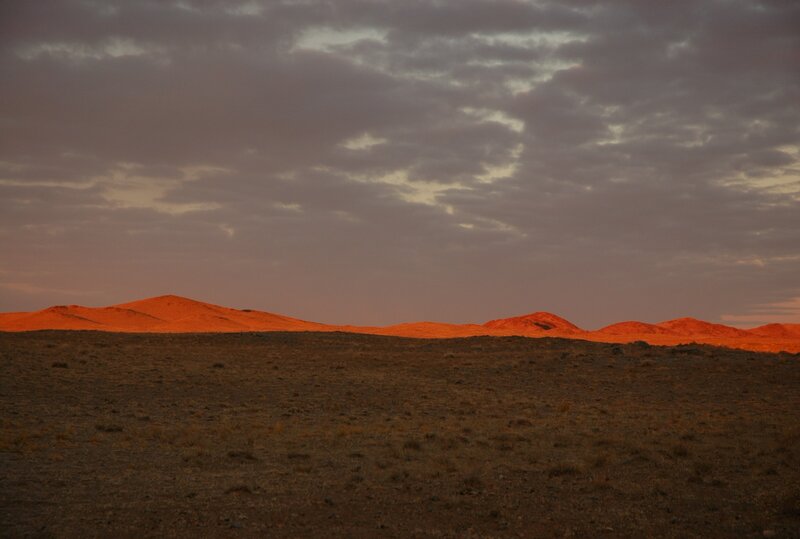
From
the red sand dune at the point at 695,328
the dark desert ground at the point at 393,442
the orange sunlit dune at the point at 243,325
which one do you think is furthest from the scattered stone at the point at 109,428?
the red sand dune at the point at 695,328

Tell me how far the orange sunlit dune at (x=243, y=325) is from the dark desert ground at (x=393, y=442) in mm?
20759

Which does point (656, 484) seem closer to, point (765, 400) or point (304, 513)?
point (304, 513)

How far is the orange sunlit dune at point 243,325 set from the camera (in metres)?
64.4

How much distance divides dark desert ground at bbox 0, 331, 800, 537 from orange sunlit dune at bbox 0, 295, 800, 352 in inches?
817

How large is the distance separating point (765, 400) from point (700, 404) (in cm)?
276

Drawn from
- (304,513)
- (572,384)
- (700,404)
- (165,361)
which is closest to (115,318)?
(165,361)

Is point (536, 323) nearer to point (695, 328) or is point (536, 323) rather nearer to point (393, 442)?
point (695, 328)

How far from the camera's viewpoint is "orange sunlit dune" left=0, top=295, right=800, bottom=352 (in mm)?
64438

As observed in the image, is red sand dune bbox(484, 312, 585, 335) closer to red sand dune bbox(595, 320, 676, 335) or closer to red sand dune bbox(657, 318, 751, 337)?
red sand dune bbox(595, 320, 676, 335)

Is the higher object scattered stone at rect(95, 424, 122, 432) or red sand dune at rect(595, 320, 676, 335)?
red sand dune at rect(595, 320, 676, 335)

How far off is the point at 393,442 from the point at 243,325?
2281 inches

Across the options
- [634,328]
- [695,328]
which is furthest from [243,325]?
[695,328]

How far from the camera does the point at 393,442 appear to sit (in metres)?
20.1

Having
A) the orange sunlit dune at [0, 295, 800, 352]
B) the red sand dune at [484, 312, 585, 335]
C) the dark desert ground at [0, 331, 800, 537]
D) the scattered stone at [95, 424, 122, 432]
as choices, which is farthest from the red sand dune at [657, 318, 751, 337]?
the scattered stone at [95, 424, 122, 432]
